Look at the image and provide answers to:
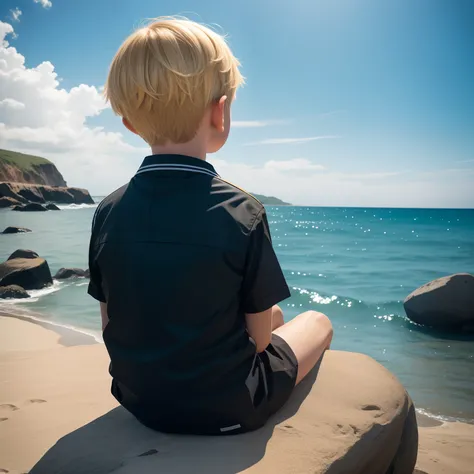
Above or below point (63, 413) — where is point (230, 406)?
above

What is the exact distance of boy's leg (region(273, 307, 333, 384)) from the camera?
2.20 m

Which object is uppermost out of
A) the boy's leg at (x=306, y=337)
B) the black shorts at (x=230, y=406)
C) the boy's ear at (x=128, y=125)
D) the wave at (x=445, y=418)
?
the boy's ear at (x=128, y=125)

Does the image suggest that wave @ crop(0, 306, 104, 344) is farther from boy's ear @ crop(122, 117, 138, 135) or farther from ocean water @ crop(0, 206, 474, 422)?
boy's ear @ crop(122, 117, 138, 135)

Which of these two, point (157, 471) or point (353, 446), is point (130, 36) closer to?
point (157, 471)

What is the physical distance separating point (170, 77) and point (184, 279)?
74 cm

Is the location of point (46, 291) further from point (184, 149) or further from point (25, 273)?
point (184, 149)

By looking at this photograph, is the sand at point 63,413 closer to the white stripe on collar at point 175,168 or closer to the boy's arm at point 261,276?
the boy's arm at point 261,276

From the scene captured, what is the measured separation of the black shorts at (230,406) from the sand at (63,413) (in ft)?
0.46

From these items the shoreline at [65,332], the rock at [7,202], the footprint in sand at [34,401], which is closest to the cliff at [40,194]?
the rock at [7,202]

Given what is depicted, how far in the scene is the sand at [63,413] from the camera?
190 cm

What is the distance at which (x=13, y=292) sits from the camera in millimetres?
8625

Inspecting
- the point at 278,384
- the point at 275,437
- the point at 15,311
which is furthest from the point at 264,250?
the point at 15,311

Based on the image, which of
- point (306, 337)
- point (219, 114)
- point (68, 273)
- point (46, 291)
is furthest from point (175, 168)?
point (68, 273)

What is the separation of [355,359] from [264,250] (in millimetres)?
1412
